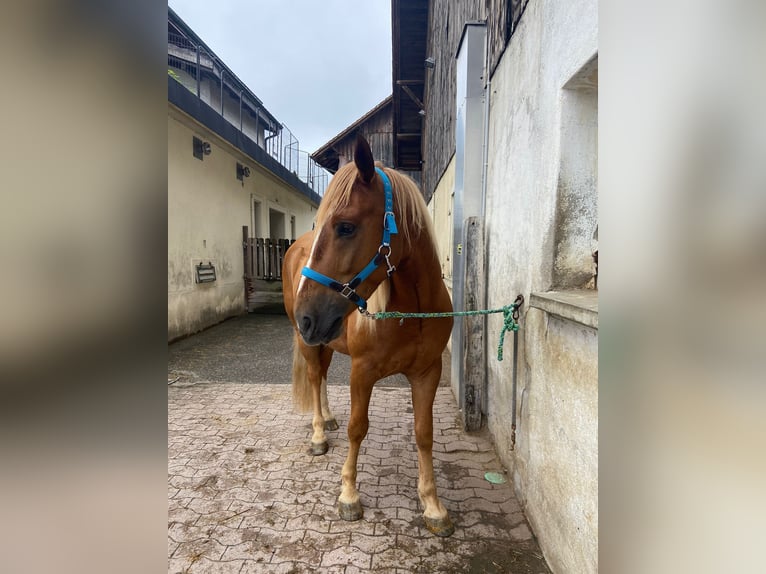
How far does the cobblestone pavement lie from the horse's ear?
5.68 ft

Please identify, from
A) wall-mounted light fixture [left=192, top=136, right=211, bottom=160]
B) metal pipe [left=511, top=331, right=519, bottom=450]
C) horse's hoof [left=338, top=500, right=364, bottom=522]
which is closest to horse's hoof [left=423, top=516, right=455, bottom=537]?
horse's hoof [left=338, top=500, right=364, bottom=522]

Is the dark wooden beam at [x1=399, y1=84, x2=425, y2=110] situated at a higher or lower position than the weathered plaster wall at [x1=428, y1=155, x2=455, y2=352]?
higher

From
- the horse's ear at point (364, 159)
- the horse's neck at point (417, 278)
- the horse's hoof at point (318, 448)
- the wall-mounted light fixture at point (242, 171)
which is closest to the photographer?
the horse's ear at point (364, 159)

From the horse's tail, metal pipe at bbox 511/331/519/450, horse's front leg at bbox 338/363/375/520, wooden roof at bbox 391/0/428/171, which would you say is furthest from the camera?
wooden roof at bbox 391/0/428/171

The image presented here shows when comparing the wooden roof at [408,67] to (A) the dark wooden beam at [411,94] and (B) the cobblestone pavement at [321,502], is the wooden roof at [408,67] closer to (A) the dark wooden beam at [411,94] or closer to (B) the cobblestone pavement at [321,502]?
(A) the dark wooden beam at [411,94]

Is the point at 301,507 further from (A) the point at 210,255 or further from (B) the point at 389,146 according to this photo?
(B) the point at 389,146

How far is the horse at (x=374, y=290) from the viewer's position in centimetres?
163

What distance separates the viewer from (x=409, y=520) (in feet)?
6.82

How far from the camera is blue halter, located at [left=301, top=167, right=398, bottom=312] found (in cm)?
162

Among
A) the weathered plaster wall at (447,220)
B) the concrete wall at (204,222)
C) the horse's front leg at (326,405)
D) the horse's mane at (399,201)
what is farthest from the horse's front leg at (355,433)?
the concrete wall at (204,222)

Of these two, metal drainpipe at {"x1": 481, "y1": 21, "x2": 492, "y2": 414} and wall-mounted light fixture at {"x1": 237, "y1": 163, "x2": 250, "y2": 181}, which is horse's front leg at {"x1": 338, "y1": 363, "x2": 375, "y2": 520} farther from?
wall-mounted light fixture at {"x1": 237, "y1": 163, "x2": 250, "y2": 181}

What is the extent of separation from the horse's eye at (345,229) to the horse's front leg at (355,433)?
76 centimetres
